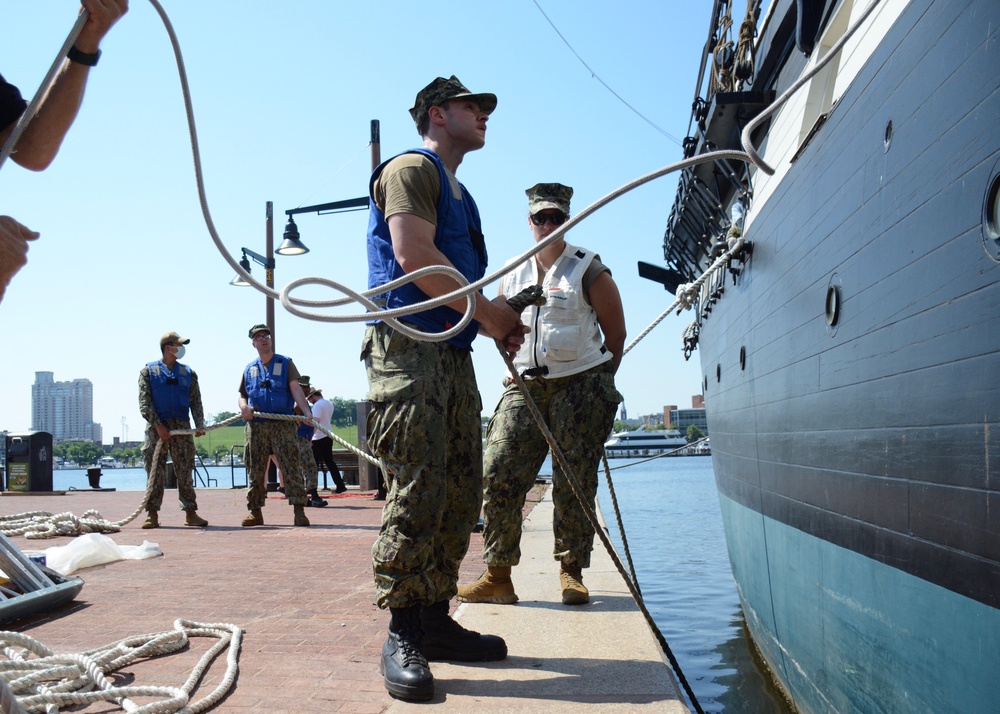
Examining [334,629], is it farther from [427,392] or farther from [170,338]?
[170,338]

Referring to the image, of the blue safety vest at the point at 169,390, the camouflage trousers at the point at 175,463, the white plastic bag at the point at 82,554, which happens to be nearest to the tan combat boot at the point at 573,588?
the white plastic bag at the point at 82,554

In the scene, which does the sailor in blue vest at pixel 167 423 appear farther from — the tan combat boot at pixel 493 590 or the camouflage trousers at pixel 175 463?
the tan combat boot at pixel 493 590

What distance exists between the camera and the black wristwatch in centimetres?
202

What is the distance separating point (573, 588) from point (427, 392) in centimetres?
168

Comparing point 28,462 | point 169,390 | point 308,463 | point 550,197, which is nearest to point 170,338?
point 169,390

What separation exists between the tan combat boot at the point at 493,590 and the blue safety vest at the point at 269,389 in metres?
5.04

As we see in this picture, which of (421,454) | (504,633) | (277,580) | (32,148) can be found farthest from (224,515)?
(32,148)

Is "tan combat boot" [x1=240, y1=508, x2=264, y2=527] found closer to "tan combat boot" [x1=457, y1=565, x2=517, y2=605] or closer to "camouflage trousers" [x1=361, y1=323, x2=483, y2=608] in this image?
"tan combat boot" [x1=457, y1=565, x2=517, y2=605]

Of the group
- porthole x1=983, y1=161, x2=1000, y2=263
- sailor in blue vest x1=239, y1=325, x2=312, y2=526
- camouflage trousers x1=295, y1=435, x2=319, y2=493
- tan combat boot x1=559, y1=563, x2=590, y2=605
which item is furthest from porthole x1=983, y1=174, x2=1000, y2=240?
camouflage trousers x1=295, y1=435, x2=319, y2=493

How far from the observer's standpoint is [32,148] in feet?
6.68

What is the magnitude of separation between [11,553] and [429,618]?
2.21 m

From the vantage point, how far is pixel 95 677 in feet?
9.29

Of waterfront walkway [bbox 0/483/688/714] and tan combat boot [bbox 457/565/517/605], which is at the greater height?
tan combat boot [bbox 457/565/517/605]

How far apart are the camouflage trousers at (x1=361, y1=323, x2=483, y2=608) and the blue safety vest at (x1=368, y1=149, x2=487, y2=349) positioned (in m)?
0.09
